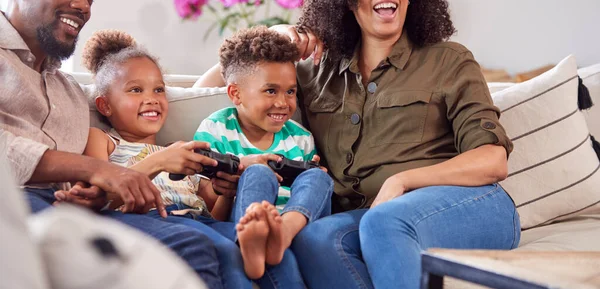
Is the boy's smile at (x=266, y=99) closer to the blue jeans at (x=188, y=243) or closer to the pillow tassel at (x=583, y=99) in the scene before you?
the blue jeans at (x=188, y=243)

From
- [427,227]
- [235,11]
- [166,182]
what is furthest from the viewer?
[235,11]

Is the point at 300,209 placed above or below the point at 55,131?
below

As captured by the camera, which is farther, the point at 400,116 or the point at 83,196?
the point at 400,116

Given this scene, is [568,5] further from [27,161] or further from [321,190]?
[27,161]

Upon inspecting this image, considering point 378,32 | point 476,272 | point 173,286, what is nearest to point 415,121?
point 378,32

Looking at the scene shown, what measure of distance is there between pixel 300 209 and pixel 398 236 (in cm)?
24

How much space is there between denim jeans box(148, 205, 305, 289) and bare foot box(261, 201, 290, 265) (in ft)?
0.13

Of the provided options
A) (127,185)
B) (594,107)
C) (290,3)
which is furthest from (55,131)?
(290,3)

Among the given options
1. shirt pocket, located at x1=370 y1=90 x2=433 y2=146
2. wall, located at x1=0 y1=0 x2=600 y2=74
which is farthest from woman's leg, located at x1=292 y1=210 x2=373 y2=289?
wall, located at x1=0 y1=0 x2=600 y2=74

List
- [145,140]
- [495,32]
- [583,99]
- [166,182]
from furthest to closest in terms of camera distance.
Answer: [495,32], [583,99], [145,140], [166,182]

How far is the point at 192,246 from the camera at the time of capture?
4.34ft

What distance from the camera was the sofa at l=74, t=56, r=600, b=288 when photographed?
6.47ft

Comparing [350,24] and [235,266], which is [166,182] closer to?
[235,266]

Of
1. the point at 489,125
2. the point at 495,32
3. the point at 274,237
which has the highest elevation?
the point at 489,125
